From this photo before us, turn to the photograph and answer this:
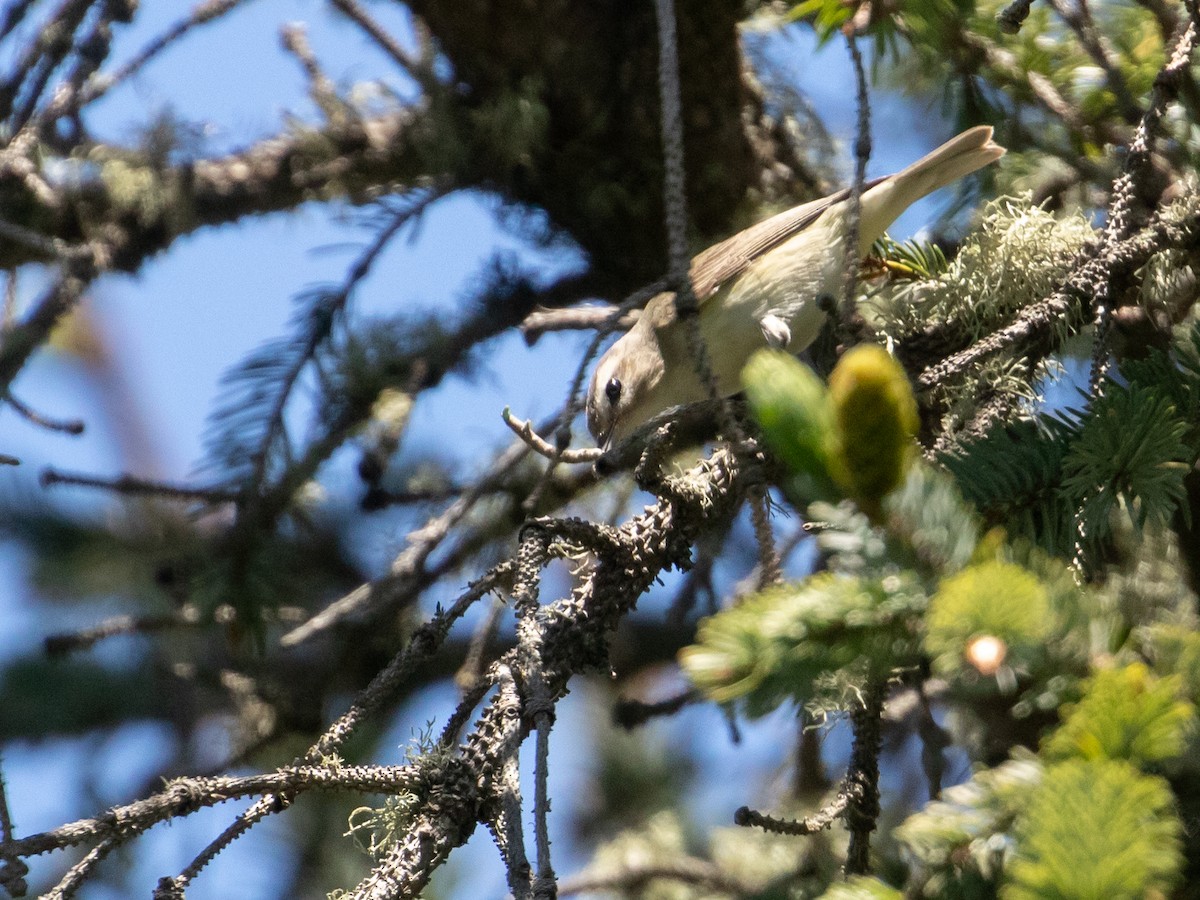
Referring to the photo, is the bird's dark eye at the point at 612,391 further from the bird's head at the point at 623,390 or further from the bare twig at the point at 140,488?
the bare twig at the point at 140,488

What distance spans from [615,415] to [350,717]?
7.46ft

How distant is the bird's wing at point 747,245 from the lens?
369 centimetres

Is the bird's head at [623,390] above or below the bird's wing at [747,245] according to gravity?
below

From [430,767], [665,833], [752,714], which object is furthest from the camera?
[665,833]

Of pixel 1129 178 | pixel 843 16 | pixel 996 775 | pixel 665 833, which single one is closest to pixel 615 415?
pixel 665 833

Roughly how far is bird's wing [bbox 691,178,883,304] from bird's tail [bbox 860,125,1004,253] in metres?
0.07

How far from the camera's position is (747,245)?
3.79m

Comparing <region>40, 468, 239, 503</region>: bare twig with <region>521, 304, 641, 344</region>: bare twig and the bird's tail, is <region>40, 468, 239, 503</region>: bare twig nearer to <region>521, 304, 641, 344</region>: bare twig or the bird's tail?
<region>521, 304, 641, 344</region>: bare twig

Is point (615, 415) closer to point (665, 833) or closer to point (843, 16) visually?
point (665, 833)

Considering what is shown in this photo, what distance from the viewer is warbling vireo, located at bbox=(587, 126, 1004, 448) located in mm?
3682

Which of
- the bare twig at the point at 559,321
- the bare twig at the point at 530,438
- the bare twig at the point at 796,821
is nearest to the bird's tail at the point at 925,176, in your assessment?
the bare twig at the point at 559,321

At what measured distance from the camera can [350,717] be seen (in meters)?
1.77

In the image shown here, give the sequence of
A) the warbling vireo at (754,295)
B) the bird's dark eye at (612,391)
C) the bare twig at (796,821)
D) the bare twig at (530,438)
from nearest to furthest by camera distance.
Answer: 1. the bare twig at (796,821)
2. the bare twig at (530,438)
3. the warbling vireo at (754,295)
4. the bird's dark eye at (612,391)

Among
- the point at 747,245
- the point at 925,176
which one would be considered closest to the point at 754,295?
the point at 747,245
